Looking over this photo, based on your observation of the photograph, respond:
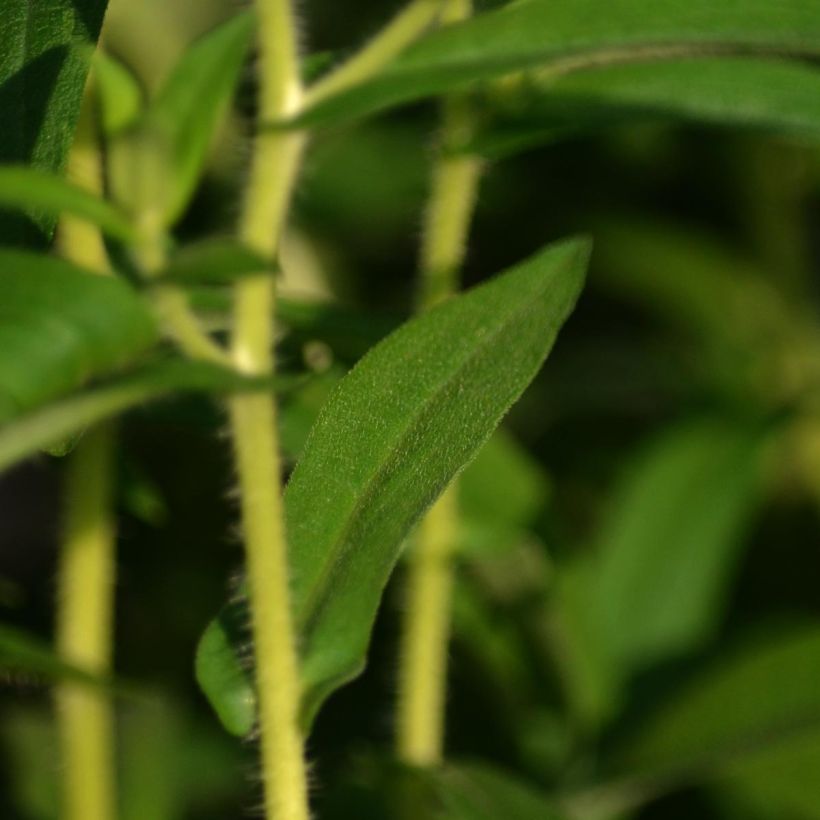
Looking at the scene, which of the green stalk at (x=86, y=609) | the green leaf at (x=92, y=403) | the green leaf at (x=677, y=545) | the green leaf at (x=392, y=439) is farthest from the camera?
the green leaf at (x=677, y=545)

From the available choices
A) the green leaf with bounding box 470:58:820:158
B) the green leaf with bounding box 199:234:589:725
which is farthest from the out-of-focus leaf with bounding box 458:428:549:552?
the green leaf with bounding box 199:234:589:725

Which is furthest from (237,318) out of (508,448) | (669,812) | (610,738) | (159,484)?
(159,484)

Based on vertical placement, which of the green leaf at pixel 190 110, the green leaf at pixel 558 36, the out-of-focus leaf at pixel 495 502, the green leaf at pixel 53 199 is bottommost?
the green leaf at pixel 53 199

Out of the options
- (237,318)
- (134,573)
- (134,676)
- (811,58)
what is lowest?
(237,318)

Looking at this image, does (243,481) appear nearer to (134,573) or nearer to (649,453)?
(649,453)

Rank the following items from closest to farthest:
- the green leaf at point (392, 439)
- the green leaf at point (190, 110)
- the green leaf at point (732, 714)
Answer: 1. the green leaf at point (392, 439)
2. the green leaf at point (190, 110)
3. the green leaf at point (732, 714)

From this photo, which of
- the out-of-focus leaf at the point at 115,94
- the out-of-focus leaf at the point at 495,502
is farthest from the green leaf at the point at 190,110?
the out-of-focus leaf at the point at 495,502

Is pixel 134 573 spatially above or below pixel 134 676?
above

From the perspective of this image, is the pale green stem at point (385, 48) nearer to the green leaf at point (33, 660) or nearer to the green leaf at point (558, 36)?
the green leaf at point (558, 36)
